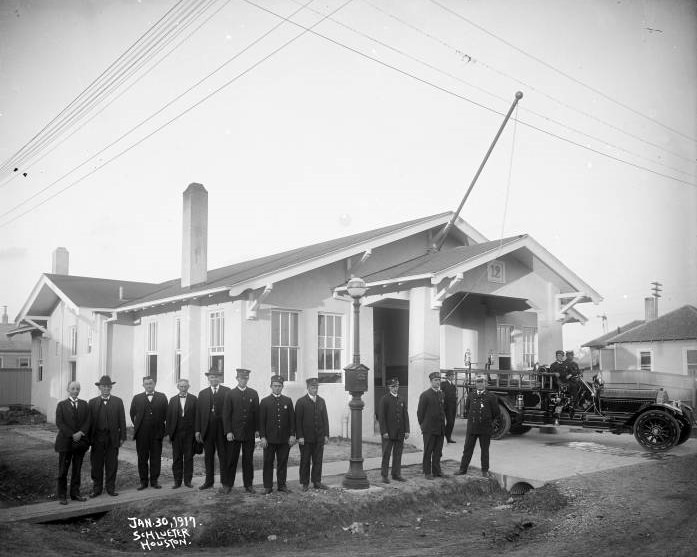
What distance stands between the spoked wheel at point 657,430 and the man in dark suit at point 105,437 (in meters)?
10.6

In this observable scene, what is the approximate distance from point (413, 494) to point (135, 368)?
12607 mm

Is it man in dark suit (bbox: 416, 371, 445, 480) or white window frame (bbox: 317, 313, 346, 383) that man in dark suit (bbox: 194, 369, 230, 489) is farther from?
white window frame (bbox: 317, 313, 346, 383)

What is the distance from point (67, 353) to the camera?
2372cm

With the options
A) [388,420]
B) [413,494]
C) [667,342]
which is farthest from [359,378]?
[667,342]

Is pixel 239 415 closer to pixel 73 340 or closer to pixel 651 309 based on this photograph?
pixel 73 340

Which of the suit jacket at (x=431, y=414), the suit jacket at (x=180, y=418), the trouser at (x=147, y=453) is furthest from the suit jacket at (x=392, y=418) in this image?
the trouser at (x=147, y=453)

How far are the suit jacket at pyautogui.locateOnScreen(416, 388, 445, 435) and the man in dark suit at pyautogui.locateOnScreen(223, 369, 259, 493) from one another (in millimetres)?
2985

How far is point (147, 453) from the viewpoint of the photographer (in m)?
10.5

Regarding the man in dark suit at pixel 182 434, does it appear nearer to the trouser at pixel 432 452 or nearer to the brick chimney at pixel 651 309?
the trouser at pixel 432 452

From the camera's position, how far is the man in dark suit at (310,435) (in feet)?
33.5

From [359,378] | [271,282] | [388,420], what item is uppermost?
[271,282]

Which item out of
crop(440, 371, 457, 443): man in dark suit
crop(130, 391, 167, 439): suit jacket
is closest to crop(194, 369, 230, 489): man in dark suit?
crop(130, 391, 167, 439): suit jacket

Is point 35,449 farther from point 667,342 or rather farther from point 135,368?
point 667,342

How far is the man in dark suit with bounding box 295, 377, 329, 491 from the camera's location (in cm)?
1020
